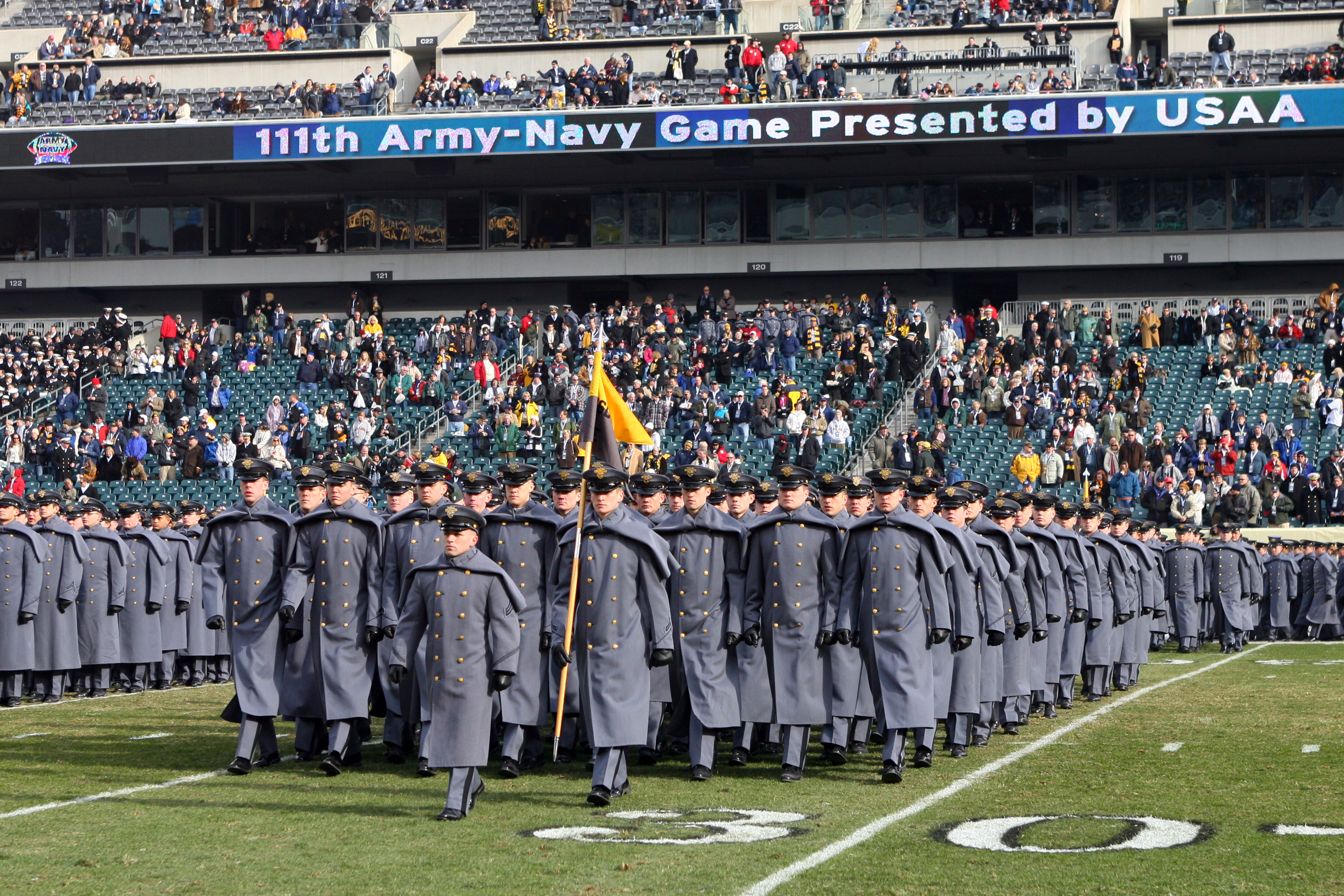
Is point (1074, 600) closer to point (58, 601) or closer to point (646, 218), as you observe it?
point (58, 601)

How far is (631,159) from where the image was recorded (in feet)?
132

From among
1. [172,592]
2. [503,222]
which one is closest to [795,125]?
[503,222]

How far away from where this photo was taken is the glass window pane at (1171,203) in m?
39.4

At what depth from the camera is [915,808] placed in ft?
30.5

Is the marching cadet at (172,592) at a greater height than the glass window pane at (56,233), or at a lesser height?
lesser

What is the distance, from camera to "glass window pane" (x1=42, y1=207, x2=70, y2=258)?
4409 centimetres

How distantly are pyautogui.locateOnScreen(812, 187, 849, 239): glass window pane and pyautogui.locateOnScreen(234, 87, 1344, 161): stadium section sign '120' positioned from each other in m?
4.52

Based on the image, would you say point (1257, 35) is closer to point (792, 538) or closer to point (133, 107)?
point (133, 107)

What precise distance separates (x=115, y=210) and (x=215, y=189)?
285cm

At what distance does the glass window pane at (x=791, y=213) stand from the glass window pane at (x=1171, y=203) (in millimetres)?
7751

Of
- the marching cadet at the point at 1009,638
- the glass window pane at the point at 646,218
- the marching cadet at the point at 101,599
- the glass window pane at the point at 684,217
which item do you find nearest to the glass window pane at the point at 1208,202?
the glass window pane at the point at 684,217

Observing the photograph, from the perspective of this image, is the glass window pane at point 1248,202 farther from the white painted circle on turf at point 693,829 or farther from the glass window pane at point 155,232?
the white painted circle on turf at point 693,829

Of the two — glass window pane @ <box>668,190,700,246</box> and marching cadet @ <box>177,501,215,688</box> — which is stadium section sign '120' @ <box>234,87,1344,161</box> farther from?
marching cadet @ <box>177,501,215,688</box>

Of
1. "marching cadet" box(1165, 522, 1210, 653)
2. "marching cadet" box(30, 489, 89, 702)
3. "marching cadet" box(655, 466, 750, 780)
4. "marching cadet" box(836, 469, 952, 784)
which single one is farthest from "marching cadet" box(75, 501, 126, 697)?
"marching cadet" box(1165, 522, 1210, 653)
